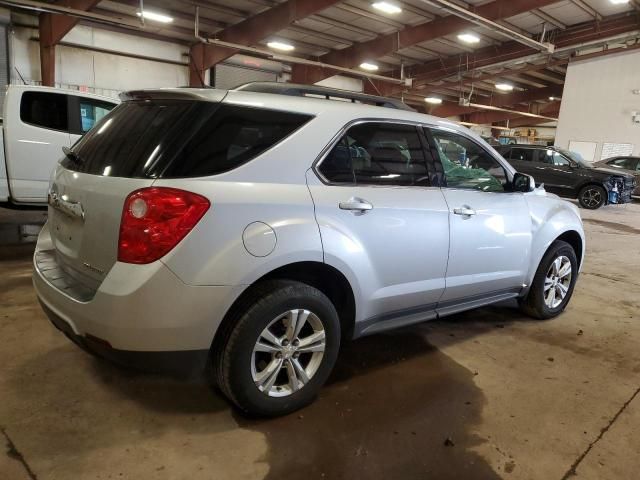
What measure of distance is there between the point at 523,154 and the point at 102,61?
1266cm

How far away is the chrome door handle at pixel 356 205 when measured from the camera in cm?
231

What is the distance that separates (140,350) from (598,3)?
15.0 m

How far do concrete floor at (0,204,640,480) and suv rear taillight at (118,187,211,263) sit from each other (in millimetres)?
865

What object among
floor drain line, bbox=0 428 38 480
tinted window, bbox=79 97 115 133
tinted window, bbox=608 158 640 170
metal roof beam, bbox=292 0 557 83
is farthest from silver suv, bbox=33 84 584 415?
tinted window, bbox=608 158 640 170

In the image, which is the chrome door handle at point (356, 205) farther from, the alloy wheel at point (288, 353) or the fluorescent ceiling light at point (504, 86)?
the fluorescent ceiling light at point (504, 86)

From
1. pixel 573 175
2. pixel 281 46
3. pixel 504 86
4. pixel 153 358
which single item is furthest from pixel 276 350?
pixel 504 86

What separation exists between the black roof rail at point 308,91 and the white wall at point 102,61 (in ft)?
43.6

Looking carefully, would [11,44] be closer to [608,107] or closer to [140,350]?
[140,350]

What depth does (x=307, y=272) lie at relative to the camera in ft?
7.64

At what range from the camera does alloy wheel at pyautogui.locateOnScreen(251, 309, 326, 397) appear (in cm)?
218

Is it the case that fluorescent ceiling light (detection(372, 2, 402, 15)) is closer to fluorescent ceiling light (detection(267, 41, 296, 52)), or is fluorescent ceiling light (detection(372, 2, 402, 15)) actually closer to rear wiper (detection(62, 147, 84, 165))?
fluorescent ceiling light (detection(267, 41, 296, 52))

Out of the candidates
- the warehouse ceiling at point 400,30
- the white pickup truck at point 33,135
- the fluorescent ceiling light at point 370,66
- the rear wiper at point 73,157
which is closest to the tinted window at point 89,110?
the white pickup truck at point 33,135

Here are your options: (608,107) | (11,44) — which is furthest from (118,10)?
(608,107)

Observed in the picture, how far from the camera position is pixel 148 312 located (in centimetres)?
185
